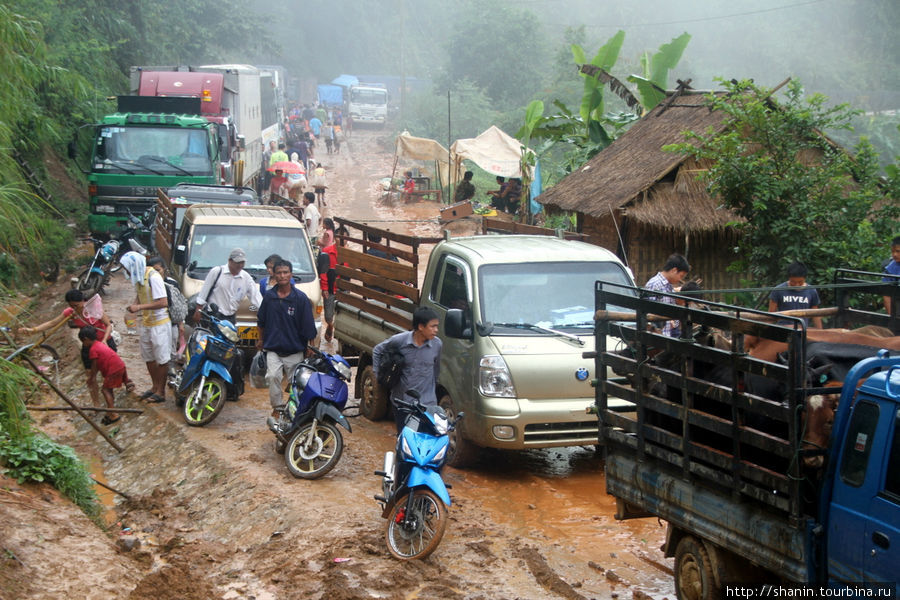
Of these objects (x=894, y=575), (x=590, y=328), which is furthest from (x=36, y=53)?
(x=894, y=575)

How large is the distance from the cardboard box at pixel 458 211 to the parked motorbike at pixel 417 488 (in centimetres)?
1777

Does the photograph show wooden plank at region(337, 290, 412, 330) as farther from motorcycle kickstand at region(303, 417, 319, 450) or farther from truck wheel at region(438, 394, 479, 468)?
motorcycle kickstand at region(303, 417, 319, 450)

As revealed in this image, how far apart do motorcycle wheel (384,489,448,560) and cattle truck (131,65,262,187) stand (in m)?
13.8

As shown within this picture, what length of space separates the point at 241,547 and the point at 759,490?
3.87 m

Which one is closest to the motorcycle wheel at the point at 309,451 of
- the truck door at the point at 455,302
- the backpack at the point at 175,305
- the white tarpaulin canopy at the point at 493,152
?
the truck door at the point at 455,302

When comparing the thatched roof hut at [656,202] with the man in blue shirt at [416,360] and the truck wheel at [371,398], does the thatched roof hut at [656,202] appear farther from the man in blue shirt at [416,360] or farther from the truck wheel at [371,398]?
the man in blue shirt at [416,360]

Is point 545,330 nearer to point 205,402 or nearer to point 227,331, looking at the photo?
point 227,331

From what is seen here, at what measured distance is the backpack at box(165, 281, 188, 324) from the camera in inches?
415

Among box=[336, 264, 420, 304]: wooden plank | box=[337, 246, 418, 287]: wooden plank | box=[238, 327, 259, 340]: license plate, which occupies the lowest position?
box=[238, 327, 259, 340]: license plate

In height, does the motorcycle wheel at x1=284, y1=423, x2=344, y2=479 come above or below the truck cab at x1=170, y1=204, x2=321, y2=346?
below

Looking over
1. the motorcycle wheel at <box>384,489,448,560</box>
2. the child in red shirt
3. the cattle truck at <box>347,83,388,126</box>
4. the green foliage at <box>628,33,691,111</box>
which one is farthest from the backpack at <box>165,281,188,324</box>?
the cattle truck at <box>347,83,388,126</box>

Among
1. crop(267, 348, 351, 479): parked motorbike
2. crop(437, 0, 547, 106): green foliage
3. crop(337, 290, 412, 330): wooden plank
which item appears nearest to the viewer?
crop(267, 348, 351, 479): parked motorbike

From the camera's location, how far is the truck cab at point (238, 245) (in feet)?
38.0

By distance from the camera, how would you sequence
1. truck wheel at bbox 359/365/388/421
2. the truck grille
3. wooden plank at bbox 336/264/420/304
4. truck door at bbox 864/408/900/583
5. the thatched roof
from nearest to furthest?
truck door at bbox 864/408/900/583 → the truck grille → wooden plank at bbox 336/264/420/304 → truck wheel at bbox 359/365/388/421 → the thatched roof
